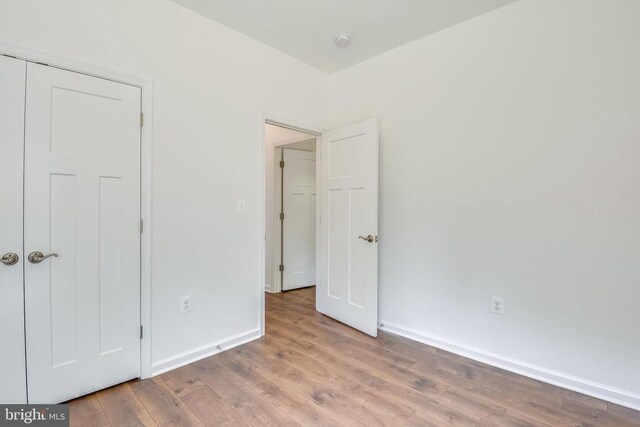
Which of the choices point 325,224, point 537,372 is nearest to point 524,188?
point 537,372

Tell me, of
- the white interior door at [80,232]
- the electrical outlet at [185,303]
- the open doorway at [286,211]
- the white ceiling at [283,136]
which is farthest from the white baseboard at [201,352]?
the white ceiling at [283,136]

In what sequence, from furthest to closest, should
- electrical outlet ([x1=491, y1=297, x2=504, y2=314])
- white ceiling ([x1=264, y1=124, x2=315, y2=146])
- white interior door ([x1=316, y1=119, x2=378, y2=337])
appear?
white ceiling ([x1=264, y1=124, x2=315, y2=146]), white interior door ([x1=316, y1=119, x2=378, y2=337]), electrical outlet ([x1=491, y1=297, x2=504, y2=314])

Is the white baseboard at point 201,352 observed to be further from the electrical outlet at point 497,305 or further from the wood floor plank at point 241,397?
the electrical outlet at point 497,305

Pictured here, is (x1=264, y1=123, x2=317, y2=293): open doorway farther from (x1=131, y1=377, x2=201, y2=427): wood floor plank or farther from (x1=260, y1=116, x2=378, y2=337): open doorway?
(x1=131, y1=377, x2=201, y2=427): wood floor plank

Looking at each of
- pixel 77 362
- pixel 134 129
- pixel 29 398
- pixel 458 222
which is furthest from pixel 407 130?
pixel 29 398

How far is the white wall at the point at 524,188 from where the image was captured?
1899 millimetres

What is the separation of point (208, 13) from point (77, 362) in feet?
8.34

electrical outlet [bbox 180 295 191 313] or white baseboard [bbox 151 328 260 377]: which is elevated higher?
electrical outlet [bbox 180 295 191 313]

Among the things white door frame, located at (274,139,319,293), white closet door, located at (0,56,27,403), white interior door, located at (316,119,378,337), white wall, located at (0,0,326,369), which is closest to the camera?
white closet door, located at (0,56,27,403)

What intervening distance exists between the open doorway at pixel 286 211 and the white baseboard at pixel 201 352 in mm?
1483

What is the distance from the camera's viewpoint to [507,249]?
7.50 feet

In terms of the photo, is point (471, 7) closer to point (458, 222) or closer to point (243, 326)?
point (458, 222)

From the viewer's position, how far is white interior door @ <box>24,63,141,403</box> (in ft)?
5.67

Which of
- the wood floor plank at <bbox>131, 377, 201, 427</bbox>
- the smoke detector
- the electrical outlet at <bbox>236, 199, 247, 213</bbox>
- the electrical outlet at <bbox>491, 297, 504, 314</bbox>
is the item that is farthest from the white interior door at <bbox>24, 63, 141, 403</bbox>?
the electrical outlet at <bbox>491, 297, 504, 314</bbox>
